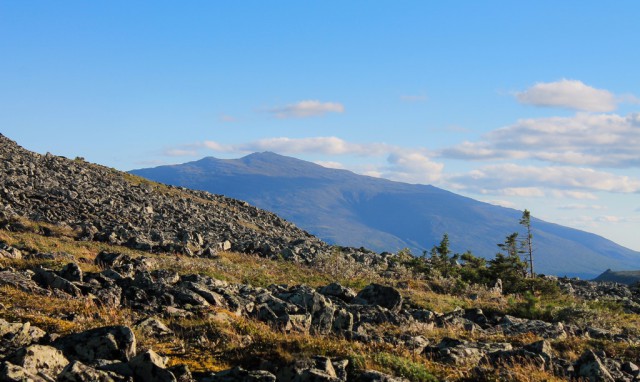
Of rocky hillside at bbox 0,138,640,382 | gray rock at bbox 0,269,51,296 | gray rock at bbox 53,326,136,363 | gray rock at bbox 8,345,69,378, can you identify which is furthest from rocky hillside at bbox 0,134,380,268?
gray rock at bbox 8,345,69,378

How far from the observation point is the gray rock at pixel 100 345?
11188 millimetres

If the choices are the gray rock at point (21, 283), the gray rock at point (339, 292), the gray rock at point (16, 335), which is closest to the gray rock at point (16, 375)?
the gray rock at point (16, 335)

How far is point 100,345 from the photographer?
11305mm

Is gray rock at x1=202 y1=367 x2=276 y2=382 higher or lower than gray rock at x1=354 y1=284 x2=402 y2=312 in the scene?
higher

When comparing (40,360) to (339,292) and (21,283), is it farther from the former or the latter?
(339,292)

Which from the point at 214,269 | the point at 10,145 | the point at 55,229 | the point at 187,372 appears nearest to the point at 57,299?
the point at 187,372

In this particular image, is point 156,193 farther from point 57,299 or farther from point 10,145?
point 57,299

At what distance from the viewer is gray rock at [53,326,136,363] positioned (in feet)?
36.7

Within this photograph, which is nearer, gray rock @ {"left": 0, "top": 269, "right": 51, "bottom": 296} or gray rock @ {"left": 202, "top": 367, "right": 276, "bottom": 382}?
gray rock @ {"left": 202, "top": 367, "right": 276, "bottom": 382}

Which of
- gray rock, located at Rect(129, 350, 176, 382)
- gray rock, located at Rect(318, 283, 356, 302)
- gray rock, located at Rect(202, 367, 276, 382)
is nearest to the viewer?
gray rock, located at Rect(129, 350, 176, 382)

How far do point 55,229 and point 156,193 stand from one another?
32.0 m

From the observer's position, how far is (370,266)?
181ft

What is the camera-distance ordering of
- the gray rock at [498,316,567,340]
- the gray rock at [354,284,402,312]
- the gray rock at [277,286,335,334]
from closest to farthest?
the gray rock at [277,286,335,334], the gray rock at [498,316,567,340], the gray rock at [354,284,402,312]

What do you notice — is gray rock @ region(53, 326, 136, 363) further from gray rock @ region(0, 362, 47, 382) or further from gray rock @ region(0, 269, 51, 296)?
gray rock @ region(0, 269, 51, 296)
